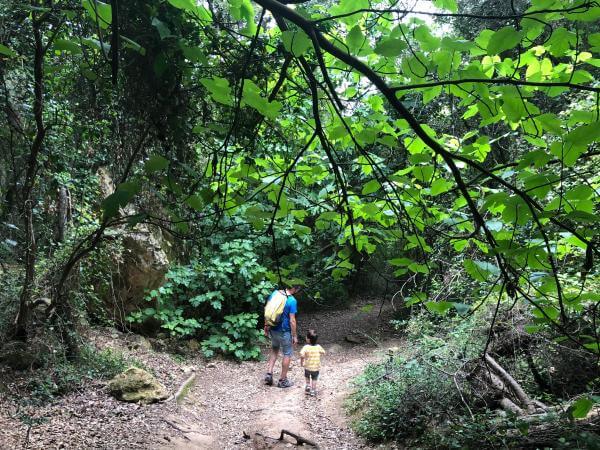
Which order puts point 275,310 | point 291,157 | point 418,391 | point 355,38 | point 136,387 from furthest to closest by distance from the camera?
point 275,310, point 136,387, point 418,391, point 291,157, point 355,38

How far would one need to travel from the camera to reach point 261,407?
6.19 meters

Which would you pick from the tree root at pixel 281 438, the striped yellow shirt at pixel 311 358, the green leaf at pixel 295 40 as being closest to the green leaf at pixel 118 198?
the green leaf at pixel 295 40

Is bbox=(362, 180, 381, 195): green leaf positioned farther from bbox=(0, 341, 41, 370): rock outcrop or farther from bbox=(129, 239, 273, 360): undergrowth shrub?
bbox=(129, 239, 273, 360): undergrowth shrub

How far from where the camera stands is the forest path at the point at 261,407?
200 inches

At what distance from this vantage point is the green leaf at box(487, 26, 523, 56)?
1.06 m

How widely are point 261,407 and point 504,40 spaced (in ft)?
20.1

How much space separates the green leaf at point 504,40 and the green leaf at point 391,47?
0.23 meters

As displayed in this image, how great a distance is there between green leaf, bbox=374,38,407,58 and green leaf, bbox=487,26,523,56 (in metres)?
0.23

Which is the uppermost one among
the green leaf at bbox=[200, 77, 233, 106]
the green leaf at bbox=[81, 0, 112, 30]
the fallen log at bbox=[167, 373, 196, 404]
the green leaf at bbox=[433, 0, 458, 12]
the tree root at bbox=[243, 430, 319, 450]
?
the green leaf at bbox=[433, 0, 458, 12]

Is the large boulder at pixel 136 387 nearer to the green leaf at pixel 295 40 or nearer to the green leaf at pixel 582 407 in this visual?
the green leaf at pixel 582 407

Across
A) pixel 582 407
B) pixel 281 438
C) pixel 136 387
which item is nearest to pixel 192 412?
pixel 136 387

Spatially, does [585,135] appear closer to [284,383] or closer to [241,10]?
[241,10]

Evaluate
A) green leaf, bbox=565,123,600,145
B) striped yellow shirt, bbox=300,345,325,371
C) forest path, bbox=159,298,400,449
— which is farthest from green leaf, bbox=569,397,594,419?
striped yellow shirt, bbox=300,345,325,371

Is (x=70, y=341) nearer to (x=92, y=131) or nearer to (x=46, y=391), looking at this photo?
(x=46, y=391)
